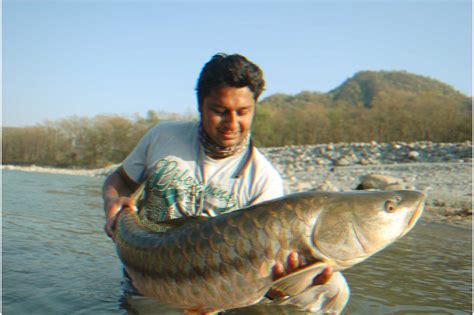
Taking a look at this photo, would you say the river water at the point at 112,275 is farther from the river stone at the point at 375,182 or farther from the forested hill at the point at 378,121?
the forested hill at the point at 378,121

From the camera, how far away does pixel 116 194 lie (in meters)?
2.82

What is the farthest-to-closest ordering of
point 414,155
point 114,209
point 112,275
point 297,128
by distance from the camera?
point 297,128, point 414,155, point 112,275, point 114,209

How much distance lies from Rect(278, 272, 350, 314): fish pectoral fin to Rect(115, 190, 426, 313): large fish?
73cm

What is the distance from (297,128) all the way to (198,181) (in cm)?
3025

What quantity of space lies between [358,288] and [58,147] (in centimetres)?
5025

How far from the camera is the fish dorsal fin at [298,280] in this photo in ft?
5.68

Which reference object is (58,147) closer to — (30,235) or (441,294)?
(30,235)

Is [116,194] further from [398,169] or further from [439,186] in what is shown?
[398,169]

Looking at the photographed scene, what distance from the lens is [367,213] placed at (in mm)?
1828

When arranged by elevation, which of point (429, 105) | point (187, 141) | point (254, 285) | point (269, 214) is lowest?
point (254, 285)

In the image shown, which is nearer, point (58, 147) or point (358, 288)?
point (358, 288)

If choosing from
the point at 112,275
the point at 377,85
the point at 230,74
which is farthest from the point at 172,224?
the point at 377,85

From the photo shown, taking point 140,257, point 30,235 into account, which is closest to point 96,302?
point 140,257

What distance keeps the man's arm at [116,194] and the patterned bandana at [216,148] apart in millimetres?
629
